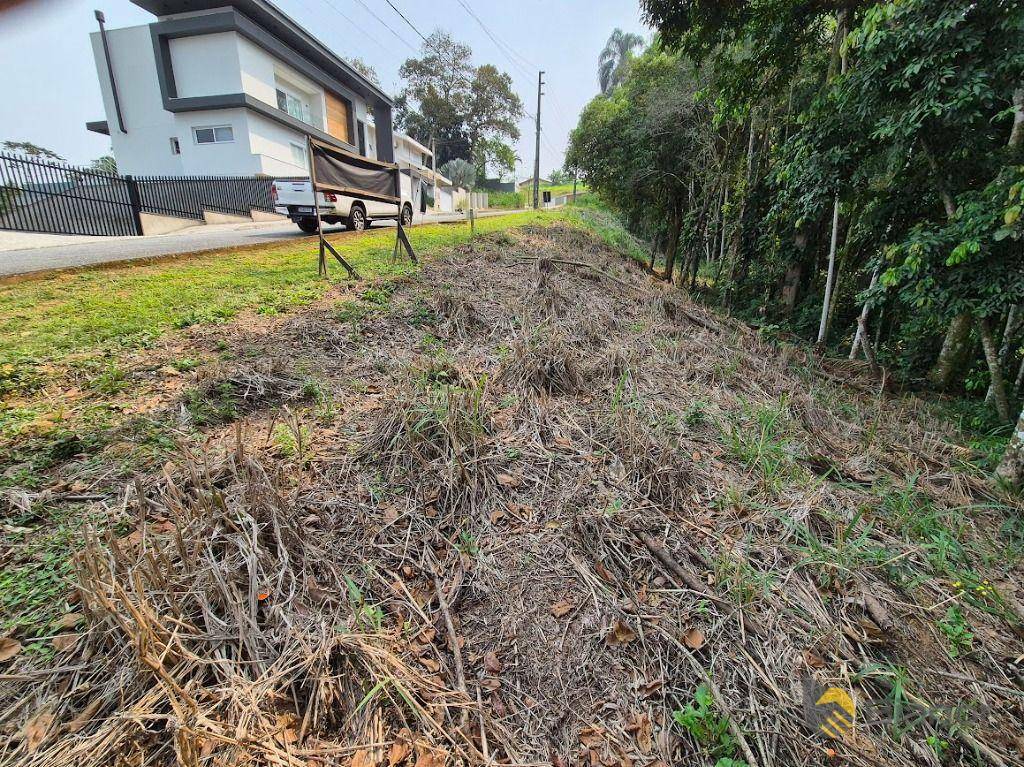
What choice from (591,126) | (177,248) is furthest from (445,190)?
(177,248)

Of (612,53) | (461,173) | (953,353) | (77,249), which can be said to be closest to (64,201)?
(77,249)

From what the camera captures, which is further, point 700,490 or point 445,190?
point 445,190

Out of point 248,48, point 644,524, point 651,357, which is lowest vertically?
point 644,524

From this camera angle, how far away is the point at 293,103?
69.5 feet

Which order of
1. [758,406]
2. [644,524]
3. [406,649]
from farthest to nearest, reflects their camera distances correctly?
1. [758,406]
2. [644,524]
3. [406,649]

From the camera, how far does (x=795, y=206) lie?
6992 millimetres

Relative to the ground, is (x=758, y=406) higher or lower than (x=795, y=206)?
lower

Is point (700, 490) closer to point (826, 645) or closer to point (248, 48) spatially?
point (826, 645)

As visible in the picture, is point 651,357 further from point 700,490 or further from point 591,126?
point 591,126

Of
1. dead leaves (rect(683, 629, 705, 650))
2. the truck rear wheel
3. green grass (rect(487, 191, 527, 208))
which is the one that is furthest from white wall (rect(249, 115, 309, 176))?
dead leaves (rect(683, 629, 705, 650))

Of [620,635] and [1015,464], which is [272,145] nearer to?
→ [620,635]

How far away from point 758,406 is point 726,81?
20.4ft

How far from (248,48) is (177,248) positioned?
14.7m

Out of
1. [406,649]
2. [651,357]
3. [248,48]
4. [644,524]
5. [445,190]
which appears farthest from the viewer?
[445,190]
